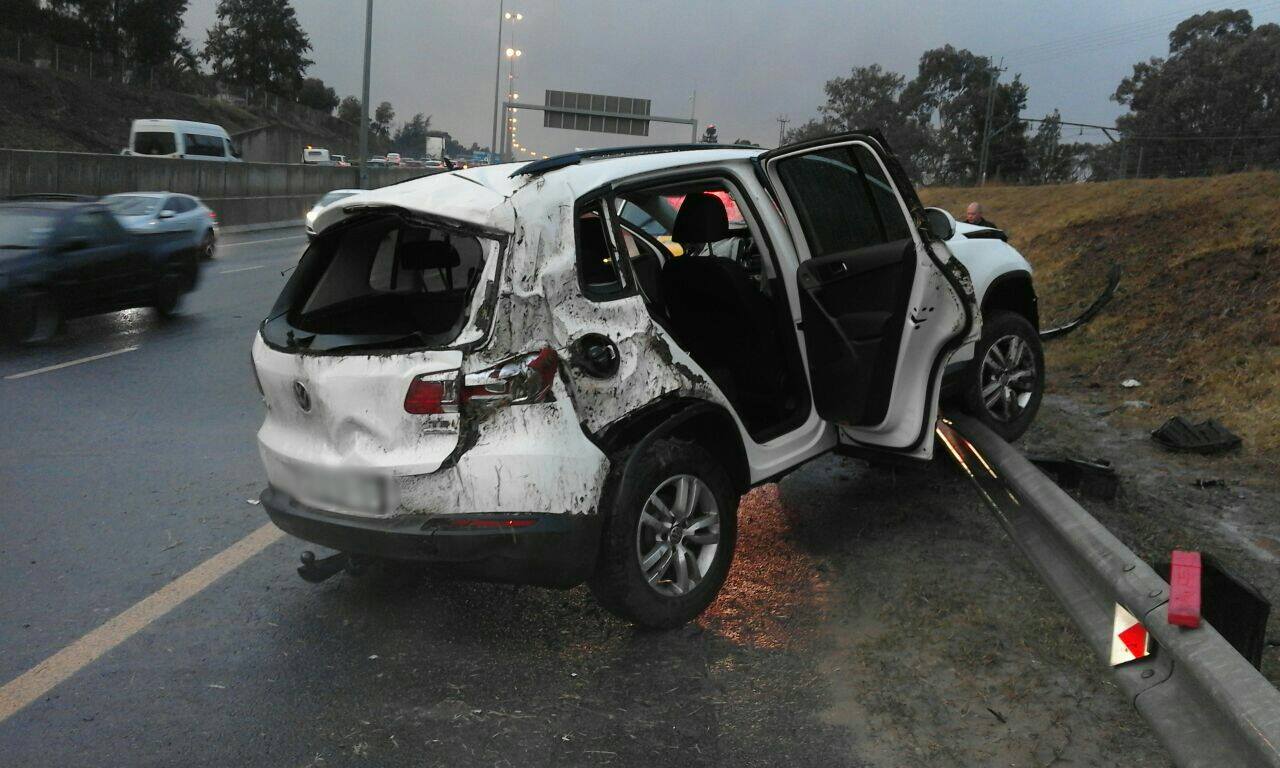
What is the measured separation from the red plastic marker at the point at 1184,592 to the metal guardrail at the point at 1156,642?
37mm

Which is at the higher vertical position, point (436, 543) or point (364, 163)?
point (364, 163)

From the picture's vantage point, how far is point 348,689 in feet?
12.3

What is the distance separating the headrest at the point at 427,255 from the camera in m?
4.33

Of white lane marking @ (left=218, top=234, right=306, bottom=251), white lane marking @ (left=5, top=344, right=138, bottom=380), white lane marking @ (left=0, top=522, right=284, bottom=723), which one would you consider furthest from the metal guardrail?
white lane marking @ (left=218, top=234, right=306, bottom=251)

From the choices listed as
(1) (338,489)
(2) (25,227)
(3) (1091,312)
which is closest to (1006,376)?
(1) (338,489)

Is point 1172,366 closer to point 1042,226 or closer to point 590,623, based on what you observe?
point 590,623

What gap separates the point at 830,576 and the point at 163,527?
339 centimetres

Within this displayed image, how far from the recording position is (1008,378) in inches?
251

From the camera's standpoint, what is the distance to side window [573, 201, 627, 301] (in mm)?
3900

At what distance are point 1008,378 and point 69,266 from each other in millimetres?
9790

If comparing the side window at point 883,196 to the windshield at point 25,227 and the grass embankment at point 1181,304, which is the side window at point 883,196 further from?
the windshield at point 25,227

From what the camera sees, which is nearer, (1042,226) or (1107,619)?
(1107,619)

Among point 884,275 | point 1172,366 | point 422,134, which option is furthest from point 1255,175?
point 422,134

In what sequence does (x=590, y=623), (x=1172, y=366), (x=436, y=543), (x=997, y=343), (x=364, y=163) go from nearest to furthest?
(x=436, y=543) < (x=590, y=623) < (x=997, y=343) < (x=1172, y=366) < (x=364, y=163)
